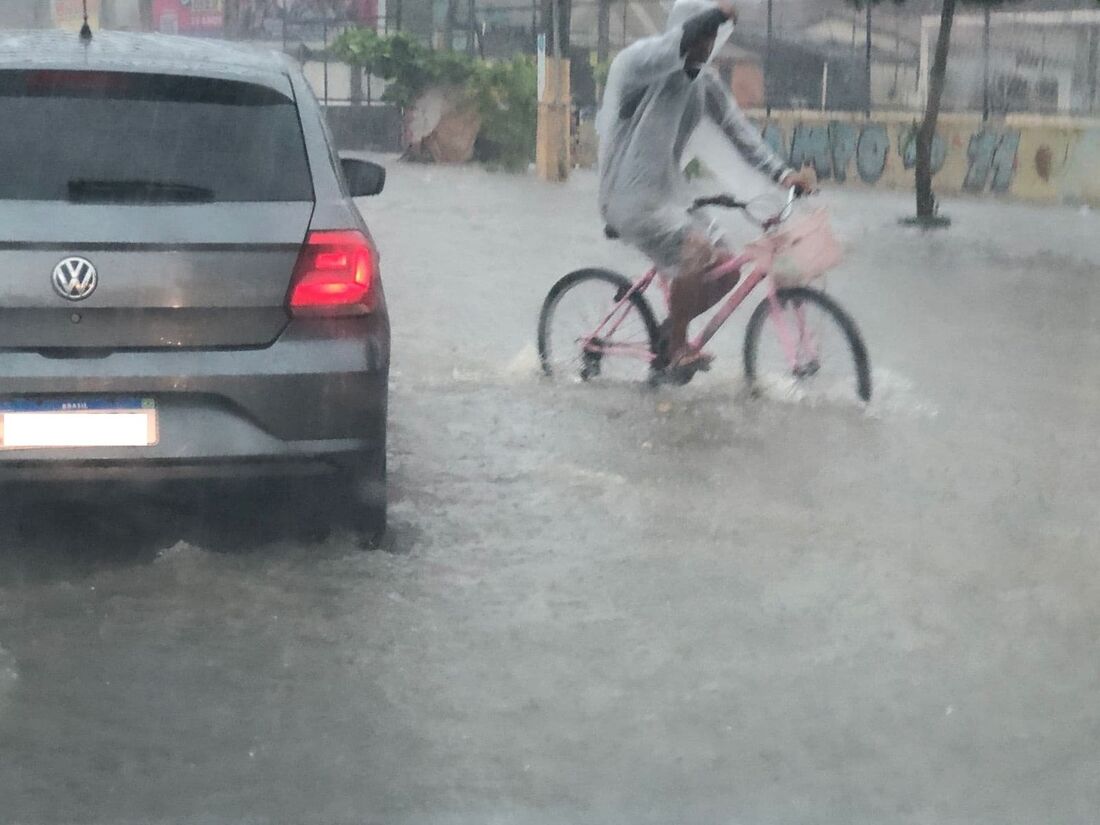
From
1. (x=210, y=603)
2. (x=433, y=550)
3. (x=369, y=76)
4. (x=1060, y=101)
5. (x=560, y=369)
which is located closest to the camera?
(x=210, y=603)

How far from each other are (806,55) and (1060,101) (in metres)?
5.40

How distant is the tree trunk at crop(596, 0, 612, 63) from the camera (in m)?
45.0

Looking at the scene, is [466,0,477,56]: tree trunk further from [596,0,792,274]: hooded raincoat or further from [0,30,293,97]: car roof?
[0,30,293,97]: car roof

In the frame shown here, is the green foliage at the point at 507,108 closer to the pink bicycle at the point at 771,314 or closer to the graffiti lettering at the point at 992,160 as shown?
the graffiti lettering at the point at 992,160

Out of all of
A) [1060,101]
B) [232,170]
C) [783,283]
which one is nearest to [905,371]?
[783,283]

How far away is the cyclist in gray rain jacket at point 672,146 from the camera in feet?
29.6

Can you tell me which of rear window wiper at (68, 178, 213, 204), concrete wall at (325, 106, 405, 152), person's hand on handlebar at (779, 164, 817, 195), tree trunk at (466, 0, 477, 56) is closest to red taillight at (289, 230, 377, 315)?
rear window wiper at (68, 178, 213, 204)

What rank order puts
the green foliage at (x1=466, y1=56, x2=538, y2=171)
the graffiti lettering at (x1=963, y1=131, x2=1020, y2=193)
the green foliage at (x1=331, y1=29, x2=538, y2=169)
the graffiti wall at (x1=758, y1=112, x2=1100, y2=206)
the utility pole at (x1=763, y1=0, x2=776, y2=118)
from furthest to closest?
1. the green foliage at (x1=331, y1=29, x2=538, y2=169)
2. the green foliage at (x1=466, y1=56, x2=538, y2=171)
3. the utility pole at (x1=763, y1=0, x2=776, y2=118)
4. the graffiti lettering at (x1=963, y1=131, x2=1020, y2=193)
5. the graffiti wall at (x1=758, y1=112, x2=1100, y2=206)

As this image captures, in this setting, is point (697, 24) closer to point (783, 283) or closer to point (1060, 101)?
point (783, 283)

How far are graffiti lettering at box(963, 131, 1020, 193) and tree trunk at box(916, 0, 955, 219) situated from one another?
686 cm

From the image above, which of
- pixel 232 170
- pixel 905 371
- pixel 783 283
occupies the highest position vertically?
pixel 232 170

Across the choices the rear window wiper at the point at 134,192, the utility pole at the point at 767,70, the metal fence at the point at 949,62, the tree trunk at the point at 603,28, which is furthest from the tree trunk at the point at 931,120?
the tree trunk at the point at 603,28

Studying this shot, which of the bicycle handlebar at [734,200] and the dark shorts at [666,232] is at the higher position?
the bicycle handlebar at [734,200]

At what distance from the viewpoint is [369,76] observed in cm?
4775
